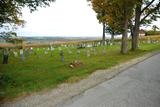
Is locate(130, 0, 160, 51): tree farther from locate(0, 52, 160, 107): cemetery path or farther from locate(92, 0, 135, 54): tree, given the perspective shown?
locate(0, 52, 160, 107): cemetery path

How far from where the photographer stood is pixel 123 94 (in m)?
8.78

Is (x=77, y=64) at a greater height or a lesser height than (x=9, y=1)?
lesser

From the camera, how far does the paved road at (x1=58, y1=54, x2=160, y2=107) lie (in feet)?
25.1

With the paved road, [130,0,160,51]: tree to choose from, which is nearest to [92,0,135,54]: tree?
[130,0,160,51]: tree

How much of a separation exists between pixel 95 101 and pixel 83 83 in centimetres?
284

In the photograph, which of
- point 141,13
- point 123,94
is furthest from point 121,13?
point 123,94

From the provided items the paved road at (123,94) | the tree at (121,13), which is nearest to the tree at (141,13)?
the tree at (121,13)

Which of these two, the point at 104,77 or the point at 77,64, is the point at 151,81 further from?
the point at 77,64

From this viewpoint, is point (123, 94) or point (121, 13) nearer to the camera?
point (123, 94)

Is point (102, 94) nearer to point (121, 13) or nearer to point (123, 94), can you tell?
point (123, 94)

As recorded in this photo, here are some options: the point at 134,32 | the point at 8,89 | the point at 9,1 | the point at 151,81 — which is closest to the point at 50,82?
the point at 8,89

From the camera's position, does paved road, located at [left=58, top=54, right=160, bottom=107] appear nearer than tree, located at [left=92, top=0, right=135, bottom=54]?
Yes

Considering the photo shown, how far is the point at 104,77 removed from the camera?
12.0 metres

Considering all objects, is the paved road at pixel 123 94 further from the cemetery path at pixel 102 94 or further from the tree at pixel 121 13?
the tree at pixel 121 13
